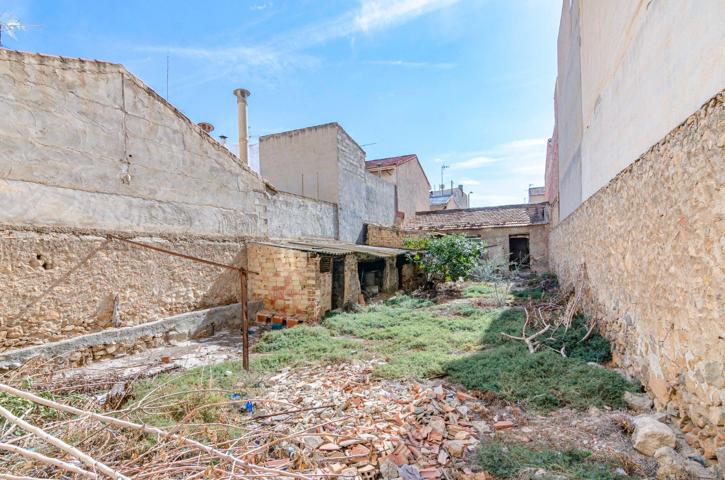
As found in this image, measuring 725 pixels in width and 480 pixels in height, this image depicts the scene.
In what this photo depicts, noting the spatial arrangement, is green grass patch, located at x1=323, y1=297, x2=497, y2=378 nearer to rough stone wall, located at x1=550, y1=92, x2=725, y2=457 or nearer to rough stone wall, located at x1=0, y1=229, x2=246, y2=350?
rough stone wall, located at x1=550, y1=92, x2=725, y2=457

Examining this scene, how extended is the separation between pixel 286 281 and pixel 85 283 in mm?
4010

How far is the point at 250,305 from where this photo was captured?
28.6ft

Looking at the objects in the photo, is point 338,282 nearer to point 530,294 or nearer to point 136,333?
point 136,333

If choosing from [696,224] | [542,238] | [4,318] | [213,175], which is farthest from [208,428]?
[542,238]

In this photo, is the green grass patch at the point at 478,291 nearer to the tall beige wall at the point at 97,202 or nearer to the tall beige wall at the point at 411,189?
the tall beige wall at the point at 97,202

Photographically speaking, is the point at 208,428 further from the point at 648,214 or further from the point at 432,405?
the point at 648,214

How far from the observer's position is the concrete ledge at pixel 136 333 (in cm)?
514

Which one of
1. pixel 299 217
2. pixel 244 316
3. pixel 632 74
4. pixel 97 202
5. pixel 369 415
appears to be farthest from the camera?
pixel 299 217

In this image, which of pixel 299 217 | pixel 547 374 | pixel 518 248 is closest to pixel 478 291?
pixel 299 217

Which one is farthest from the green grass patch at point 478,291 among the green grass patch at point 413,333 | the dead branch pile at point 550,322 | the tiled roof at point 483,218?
the tiled roof at point 483,218

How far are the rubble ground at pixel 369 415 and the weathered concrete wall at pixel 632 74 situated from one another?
10.0ft

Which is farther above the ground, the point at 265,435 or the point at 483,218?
the point at 483,218

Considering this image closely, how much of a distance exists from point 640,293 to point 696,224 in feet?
5.38

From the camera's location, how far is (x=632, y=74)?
4434 millimetres
